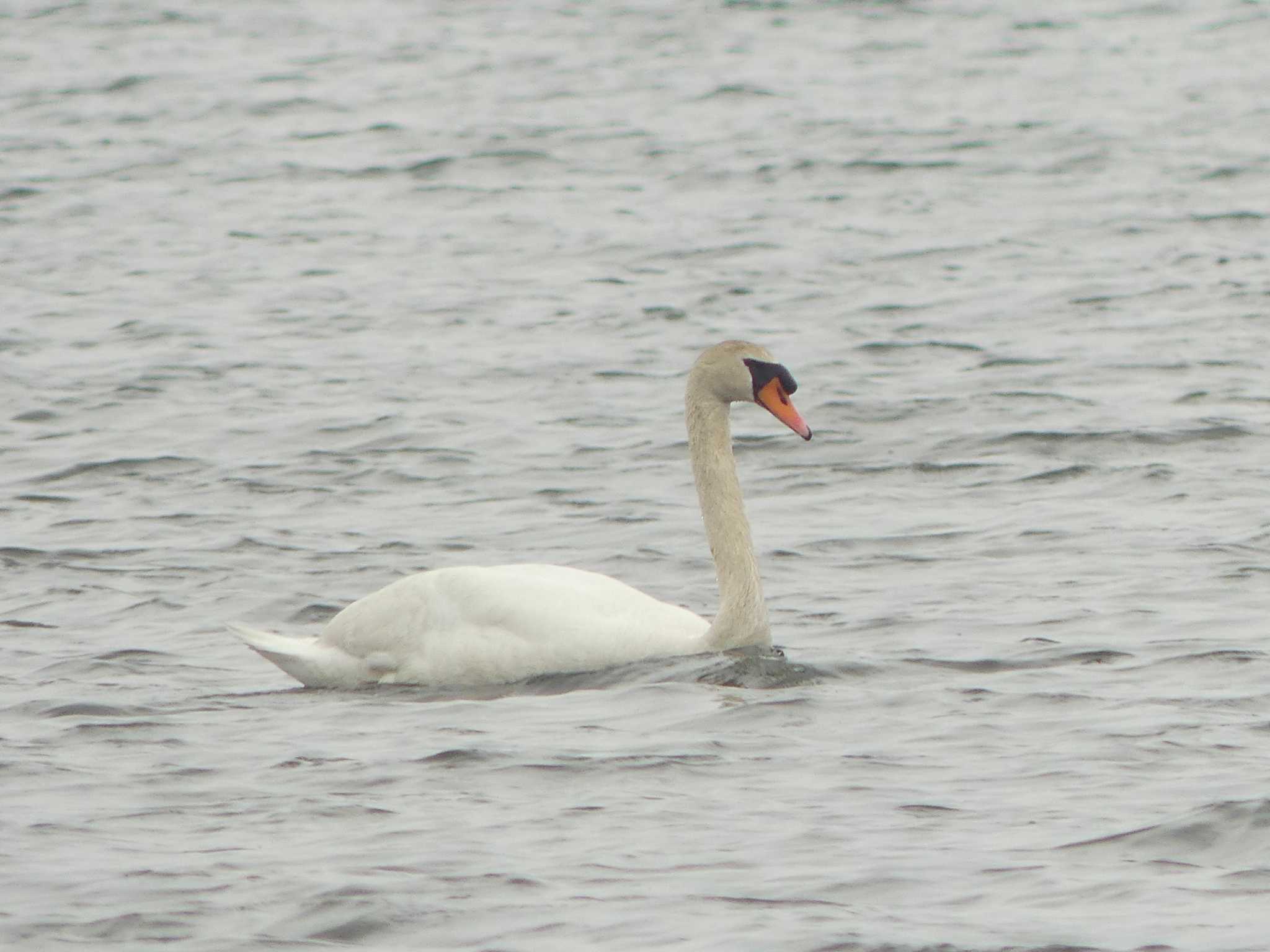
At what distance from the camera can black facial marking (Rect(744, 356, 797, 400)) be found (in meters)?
9.75

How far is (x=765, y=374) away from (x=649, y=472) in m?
3.57

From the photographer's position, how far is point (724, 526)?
1004 centimetres

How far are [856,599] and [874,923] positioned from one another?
412 cm

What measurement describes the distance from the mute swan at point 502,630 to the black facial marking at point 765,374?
0.02 metres

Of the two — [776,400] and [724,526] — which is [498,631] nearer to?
[724,526]

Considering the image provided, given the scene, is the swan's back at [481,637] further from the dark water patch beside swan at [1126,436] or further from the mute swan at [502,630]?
the dark water patch beside swan at [1126,436]

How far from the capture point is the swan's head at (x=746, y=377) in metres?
9.77

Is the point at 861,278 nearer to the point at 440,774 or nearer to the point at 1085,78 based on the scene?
the point at 1085,78

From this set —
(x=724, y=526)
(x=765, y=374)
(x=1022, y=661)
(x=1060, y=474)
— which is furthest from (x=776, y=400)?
(x=1060, y=474)

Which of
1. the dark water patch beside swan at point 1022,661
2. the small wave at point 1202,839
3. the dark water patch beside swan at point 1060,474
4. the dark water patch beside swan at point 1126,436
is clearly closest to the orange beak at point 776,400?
the dark water patch beside swan at point 1022,661

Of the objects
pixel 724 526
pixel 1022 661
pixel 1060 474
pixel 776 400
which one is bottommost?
pixel 1060 474

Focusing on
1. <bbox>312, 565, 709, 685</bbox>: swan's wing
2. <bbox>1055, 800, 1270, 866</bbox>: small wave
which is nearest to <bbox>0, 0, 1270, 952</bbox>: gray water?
<bbox>1055, 800, 1270, 866</bbox>: small wave

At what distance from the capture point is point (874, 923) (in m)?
6.48

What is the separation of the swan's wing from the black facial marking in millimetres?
975
